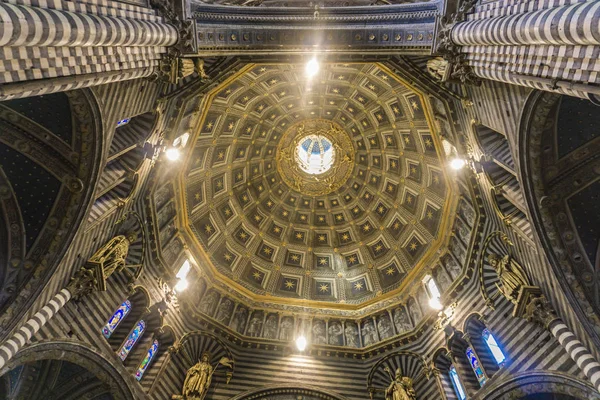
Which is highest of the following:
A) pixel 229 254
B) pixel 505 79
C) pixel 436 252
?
pixel 229 254

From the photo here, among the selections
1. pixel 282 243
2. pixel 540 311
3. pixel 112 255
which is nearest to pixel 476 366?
pixel 540 311

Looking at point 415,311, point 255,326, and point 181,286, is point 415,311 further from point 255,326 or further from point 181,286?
point 181,286

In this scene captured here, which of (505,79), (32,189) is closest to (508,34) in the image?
(505,79)

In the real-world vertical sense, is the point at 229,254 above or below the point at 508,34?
above

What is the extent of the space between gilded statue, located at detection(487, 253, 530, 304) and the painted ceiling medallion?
1518 centimetres

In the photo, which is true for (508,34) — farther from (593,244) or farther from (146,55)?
(146,55)

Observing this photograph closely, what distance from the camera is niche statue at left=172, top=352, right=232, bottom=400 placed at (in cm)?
1603

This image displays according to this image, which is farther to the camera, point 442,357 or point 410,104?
point 410,104

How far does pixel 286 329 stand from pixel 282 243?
759 centimetres

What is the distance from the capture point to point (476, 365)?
1527 cm

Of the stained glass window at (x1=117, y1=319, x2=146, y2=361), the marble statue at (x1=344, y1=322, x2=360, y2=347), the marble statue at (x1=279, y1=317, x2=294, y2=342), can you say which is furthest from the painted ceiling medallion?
the stained glass window at (x1=117, y1=319, x2=146, y2=361)

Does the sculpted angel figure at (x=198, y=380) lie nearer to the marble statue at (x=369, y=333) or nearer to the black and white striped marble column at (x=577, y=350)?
the marble statue at (x=369, y=333)

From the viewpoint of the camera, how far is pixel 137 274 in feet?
54.2

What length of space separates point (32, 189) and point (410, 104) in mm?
19695
